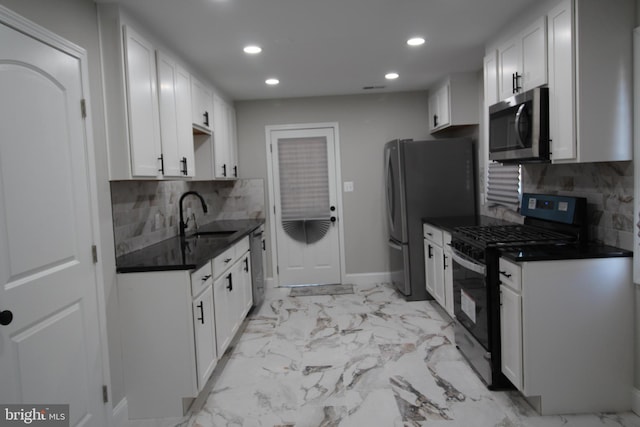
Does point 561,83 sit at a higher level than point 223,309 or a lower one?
higher

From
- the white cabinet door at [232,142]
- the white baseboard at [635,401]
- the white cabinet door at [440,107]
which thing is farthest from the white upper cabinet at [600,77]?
the white cabinet door at [232,142]

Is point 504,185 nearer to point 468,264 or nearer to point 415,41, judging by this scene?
point 468,264

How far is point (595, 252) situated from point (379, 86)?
3.10 m

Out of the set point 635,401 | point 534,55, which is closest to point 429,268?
point 635,401

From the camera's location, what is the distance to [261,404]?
2613mm

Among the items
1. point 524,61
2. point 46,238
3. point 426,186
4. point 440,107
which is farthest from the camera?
point 440,107

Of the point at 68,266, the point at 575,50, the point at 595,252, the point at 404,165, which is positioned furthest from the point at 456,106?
the point at 68,266

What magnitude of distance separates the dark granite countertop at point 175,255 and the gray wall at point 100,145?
0.49ft

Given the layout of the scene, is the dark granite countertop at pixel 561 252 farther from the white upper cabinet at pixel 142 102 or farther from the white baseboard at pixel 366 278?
the white baseboard at pixel 366 278

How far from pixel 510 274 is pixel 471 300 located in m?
0.50

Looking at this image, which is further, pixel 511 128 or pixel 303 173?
pixel 303 173

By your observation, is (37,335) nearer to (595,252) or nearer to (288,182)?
(595,252)

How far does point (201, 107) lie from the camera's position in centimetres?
376

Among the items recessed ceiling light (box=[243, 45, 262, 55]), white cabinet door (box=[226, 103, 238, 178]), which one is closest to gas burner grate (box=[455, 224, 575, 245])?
recessed ceiling light (box=[243, 45, 262, 55])
